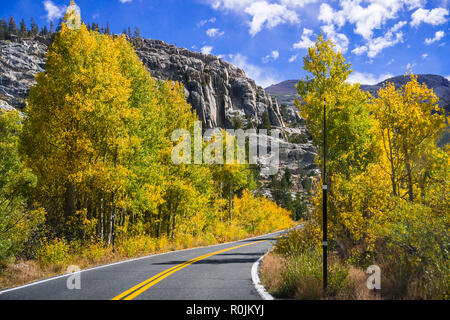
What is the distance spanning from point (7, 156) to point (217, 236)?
20833 millimetres

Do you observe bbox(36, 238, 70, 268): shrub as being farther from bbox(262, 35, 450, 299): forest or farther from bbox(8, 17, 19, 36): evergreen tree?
bbox(8, 17, 19, 36): evergreen tree

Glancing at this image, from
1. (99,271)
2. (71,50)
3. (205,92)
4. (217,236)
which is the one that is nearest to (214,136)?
(217,236)

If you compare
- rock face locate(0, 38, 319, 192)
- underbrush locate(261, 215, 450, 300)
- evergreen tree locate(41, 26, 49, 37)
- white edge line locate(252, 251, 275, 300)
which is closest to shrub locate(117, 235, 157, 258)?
white edge line locate(252, 251, 275, 300)

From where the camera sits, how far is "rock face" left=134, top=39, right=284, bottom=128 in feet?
440

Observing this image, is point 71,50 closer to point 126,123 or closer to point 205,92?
point 126,123

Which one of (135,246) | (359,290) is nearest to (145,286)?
(359,290)

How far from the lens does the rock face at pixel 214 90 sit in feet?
440

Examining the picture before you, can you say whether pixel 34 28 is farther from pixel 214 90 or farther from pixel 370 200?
pixel 370 200

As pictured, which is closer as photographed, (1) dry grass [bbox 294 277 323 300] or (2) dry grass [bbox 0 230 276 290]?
(1) dry grass [bbox 294 277 323 300]

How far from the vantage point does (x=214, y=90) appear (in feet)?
477

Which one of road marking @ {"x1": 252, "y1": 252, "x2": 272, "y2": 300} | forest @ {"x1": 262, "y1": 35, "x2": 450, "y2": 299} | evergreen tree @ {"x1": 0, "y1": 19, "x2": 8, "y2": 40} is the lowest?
road marking @ {"x1": 252, "y1": 252, "x2": 272, "y2": 300}

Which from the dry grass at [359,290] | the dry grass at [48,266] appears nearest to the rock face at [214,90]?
the dry grass at [48,266]

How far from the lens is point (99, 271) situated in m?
10.3

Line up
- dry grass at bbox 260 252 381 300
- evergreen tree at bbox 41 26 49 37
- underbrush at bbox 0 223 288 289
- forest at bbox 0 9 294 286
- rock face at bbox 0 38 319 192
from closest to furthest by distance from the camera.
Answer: dry grass at bbox 260 252 381 300
underbrush at bbox 0 223 288 289
forest at bbox 0 9 294 286
rock face at bbox 0 38 319 192
evergreen tree at bbox 41 26 49 37
